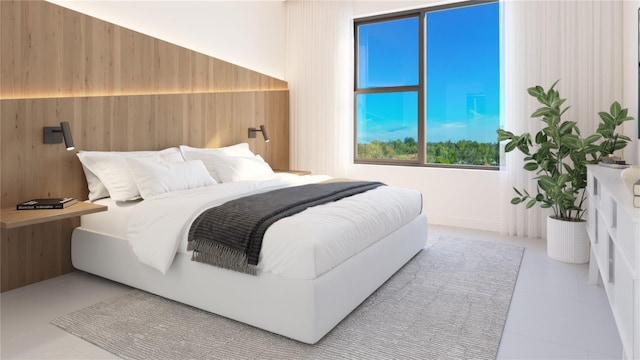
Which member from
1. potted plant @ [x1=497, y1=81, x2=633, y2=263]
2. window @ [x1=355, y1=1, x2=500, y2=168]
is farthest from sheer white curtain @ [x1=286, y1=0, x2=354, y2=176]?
potted plant @ [x1=497, y1=81, x2=633, y2=263]

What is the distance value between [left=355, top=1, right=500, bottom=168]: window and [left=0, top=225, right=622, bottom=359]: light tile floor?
6.81 ft

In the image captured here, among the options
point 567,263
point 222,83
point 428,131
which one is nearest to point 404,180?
point 428,131

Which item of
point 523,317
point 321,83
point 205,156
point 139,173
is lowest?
point 523,317

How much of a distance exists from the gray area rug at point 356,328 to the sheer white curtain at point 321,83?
274 centimetres

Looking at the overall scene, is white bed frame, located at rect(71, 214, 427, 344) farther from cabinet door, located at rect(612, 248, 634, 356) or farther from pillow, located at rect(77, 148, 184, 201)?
cabinet door, located at rect(612, 248, 634, 356)

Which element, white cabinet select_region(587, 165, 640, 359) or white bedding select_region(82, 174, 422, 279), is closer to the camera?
white cabinet select_region(587, 165, 640, 359)

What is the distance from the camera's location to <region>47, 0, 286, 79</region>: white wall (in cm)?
339

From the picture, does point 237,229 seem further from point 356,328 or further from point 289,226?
point 356,328

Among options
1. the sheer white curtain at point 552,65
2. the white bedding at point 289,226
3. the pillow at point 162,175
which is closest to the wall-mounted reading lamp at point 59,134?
the pillow at point 162,175

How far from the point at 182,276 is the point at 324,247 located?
3.12ft

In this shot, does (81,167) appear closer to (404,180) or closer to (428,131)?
A: (404,180)

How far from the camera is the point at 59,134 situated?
2.88m

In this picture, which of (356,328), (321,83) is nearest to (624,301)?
(356,328)

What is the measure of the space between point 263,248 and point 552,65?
3504 mm
